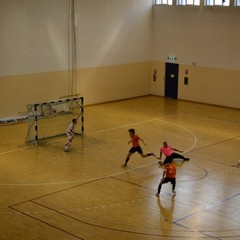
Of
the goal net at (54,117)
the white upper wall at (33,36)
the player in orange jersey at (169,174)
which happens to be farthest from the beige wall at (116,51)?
the player in orange jersey at (169,174)

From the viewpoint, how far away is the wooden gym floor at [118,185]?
526 inches

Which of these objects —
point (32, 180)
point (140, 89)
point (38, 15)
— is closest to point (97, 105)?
point (140, 89)

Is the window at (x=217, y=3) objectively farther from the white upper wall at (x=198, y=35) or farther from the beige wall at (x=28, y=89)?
the beige wall at (x=28, y=89)

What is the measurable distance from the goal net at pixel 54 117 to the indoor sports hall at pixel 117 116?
0.17 ft

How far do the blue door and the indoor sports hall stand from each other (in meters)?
0.06

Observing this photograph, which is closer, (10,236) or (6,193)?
(10,236)

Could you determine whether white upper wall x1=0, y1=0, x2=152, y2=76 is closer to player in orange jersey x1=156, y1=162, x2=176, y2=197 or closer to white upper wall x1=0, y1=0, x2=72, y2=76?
white upper wall x1=0, y1=0, x2=72, y2=76

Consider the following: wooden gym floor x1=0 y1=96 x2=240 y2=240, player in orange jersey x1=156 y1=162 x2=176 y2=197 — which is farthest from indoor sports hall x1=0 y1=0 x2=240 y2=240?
player in orange jersey x1=156 y1=162 x2=176 y2=197

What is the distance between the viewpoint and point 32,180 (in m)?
16.9

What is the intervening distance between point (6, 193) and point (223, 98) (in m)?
16.6

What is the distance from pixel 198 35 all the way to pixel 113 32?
4802 mm

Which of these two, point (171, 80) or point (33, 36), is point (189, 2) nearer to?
point (171, 80)

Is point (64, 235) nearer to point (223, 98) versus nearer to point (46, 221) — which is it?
point (46, 221)

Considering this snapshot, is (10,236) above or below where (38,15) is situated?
below
